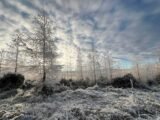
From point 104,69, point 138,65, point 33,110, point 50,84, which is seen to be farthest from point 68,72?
point 33,110

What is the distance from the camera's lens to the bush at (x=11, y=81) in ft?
46.4

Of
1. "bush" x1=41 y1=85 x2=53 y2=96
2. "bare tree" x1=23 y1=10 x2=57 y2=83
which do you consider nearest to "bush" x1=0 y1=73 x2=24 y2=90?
"bare tree" x1=23 y1=10 x2=57 y2=83

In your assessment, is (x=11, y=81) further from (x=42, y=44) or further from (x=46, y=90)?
(x=46, y=90)

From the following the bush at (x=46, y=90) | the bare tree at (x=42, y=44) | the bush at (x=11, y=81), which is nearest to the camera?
the bush at (x=46, y=90)

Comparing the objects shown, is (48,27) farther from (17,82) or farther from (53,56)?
(17,82)

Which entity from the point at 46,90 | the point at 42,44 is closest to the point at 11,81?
the point at 42,44

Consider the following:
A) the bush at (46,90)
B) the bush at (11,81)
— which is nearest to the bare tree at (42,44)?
the bush at (46,90)

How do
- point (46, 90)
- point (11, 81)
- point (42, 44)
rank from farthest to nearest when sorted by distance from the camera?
point (11, 81) < point (42, 44) < point (46, 90)

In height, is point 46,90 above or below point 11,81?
below

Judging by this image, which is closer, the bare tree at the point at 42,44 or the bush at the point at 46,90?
the bush at the point at 46,90

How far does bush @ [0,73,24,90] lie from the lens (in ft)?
46.4

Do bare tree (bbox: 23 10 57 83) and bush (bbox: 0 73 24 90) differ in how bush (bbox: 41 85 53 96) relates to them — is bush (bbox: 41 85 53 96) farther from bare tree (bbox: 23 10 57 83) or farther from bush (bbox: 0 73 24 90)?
bush (bbox: 0 73 24 90)

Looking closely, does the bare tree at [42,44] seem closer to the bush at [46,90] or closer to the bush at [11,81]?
the bush at [46,90]

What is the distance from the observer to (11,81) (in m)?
Result: 14.7
